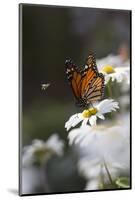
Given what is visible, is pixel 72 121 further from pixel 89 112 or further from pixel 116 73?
pixel 116 73

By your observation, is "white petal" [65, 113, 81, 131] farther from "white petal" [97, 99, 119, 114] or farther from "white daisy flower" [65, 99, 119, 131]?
"white petal" [97, 99, 119, 114]

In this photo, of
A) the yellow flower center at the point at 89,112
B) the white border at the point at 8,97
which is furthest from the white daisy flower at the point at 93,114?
the white border at the point at 8,97

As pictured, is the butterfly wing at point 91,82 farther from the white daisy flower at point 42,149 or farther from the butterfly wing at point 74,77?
the white daisy flower at point 42,149

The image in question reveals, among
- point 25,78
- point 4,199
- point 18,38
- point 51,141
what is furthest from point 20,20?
point 4,199

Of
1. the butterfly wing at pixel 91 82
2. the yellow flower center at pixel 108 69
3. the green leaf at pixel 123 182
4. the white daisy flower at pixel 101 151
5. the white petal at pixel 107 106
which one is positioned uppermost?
the yellow flower center at pixel 108 69

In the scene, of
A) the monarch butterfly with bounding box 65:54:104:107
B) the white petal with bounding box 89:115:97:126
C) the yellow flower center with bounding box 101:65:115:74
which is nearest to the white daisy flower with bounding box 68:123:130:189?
the white petal with bounding box 89:115:97:126

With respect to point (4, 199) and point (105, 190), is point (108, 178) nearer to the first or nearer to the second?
point (105, 190)
